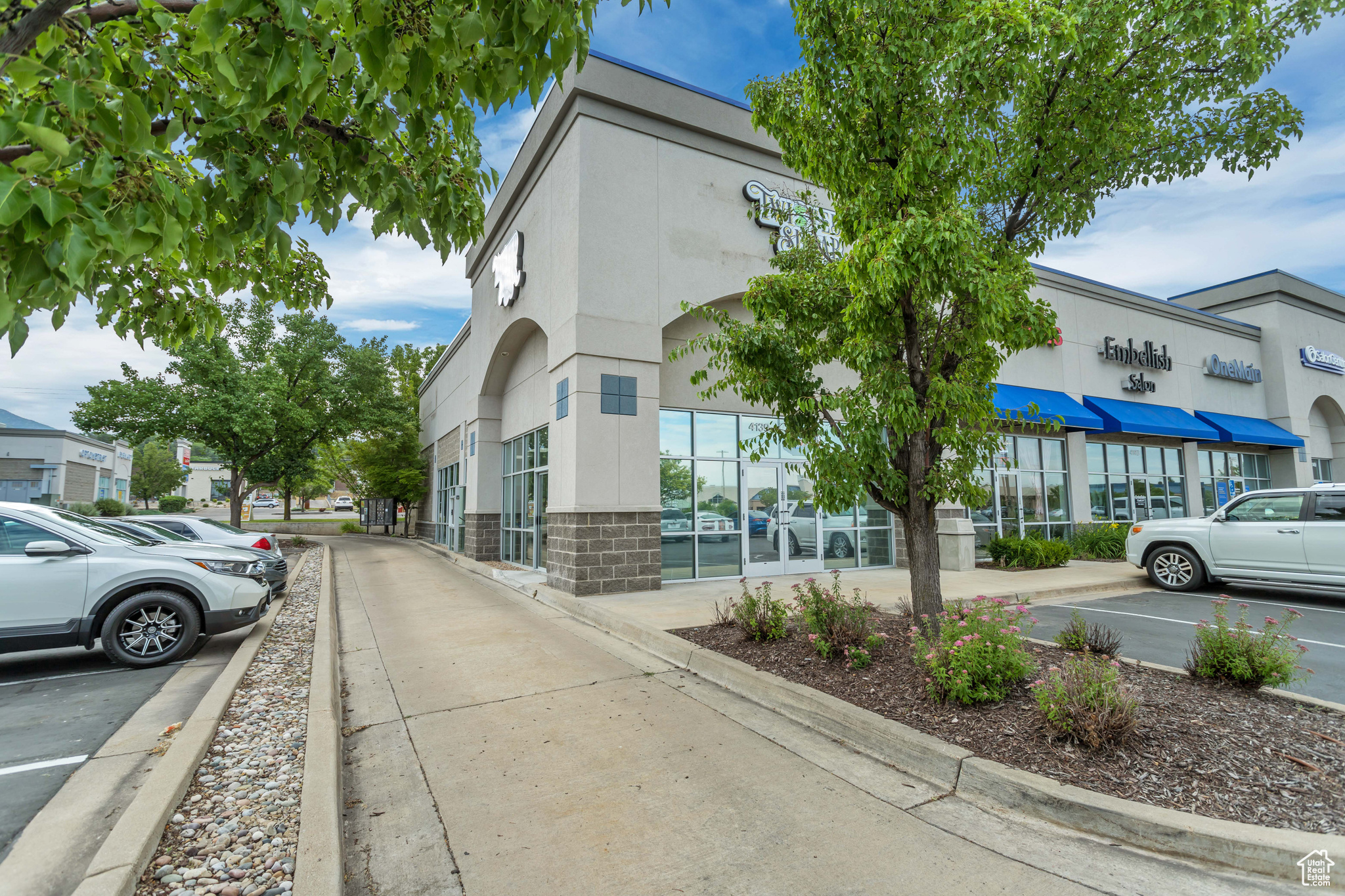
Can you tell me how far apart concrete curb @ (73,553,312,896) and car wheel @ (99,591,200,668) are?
1846 mm

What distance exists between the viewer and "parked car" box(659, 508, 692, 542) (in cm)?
1223

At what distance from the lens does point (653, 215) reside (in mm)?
12070

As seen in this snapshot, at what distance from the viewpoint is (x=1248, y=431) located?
862 inches

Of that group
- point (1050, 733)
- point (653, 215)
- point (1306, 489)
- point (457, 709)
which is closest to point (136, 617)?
point (457, 709)

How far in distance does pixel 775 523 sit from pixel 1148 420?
1351 centimetres

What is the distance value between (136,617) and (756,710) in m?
6.73

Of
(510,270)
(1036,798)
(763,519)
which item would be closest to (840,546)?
(763,519)

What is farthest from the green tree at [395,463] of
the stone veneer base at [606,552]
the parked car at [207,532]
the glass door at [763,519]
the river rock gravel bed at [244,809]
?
the river rock gravel bed at [244,809]

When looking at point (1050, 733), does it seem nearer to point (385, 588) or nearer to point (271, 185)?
point (271, 185)

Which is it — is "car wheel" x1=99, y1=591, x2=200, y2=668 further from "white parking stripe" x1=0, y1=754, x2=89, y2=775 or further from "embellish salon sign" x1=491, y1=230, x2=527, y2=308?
"embellish salon sign" x1=491, y1=230, x2=527, y2=308

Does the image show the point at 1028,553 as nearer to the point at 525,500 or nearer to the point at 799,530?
the point at 799,530

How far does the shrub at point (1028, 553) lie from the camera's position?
46.7 ft

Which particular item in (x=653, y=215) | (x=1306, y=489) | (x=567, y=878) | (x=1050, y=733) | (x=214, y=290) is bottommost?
(x=567, y=878)

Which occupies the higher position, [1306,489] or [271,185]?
[271,185]
